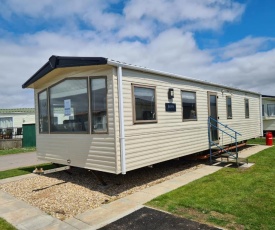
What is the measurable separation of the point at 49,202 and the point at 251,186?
4510 millimetres

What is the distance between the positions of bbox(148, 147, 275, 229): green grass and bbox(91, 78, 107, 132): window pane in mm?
2181

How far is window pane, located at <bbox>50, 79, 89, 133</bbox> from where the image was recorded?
21.0 feet

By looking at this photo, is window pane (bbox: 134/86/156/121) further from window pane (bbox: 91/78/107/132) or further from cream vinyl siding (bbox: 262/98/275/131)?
cream vinyl siding (bbox: 262/98/275/131)

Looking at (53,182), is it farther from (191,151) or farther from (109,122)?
(191,151)

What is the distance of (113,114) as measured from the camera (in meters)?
5.67

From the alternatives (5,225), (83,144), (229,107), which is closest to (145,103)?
(83,144)

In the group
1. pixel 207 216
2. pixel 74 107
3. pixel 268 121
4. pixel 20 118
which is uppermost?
pixel 20 118

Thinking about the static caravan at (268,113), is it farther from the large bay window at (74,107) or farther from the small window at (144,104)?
the large bay window at (74,107)

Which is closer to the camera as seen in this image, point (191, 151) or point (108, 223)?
point (108, 223)

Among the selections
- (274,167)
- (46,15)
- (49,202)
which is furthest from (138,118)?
(46,15)

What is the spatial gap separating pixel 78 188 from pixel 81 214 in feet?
6.21

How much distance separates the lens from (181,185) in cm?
611

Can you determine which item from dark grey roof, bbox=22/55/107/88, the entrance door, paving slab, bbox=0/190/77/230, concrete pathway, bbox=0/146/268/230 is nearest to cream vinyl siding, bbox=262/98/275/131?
the entrance door

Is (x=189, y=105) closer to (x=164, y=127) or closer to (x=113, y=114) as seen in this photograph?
(x=164, y=127)
